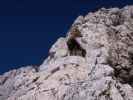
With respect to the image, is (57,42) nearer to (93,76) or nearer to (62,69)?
(62,69)

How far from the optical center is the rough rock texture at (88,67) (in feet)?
122

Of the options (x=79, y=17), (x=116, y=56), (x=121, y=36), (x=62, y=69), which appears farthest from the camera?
(x=79, y=17)

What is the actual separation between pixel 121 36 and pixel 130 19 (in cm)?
747

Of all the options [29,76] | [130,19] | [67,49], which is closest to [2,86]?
[29,76]

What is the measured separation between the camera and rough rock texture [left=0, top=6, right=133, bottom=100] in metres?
37.2

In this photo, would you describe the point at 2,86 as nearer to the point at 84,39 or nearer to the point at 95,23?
the point at 84,39

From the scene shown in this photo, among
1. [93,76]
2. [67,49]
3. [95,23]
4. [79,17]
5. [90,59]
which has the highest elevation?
[79,17]

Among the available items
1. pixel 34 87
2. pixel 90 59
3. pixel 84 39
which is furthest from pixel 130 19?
pixel 34 87

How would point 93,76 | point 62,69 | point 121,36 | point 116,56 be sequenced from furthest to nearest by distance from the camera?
point 121,36 < point 116,56 < point 62,69 < point 93,76

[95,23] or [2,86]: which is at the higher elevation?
[95,23]

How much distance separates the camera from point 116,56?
157 ft

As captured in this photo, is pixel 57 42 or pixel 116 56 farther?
pixel 57 42

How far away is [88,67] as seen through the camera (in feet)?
142

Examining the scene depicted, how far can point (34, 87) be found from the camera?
4078cm
